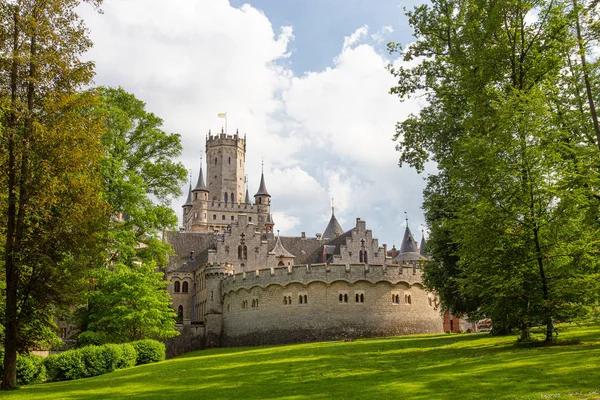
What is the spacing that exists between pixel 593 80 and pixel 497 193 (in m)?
9.10

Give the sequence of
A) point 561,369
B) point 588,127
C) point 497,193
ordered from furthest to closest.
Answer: point 588,127, point 497,193, point 561,369

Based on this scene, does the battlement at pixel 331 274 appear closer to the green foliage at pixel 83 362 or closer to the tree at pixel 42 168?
the green foliage at pixel 83 362

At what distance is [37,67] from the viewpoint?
67.8 feet

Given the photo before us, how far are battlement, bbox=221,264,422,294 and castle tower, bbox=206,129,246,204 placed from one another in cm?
5575

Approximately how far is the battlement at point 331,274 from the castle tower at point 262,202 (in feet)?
168

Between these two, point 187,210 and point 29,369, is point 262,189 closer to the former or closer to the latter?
point 187,210

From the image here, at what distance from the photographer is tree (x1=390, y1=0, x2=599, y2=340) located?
21.9m

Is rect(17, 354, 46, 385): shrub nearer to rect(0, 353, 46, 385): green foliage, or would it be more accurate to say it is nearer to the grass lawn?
rect(0, 353, 46, 385): green foliage

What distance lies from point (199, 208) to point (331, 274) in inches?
2200

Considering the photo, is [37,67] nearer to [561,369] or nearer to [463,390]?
[463,390]

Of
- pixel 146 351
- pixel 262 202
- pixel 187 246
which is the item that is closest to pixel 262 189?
pixel 262 202

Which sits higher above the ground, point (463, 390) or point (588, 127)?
point (588, 127)

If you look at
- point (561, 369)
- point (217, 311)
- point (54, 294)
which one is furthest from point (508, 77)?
point (217, 311)

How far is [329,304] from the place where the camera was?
4481cm
